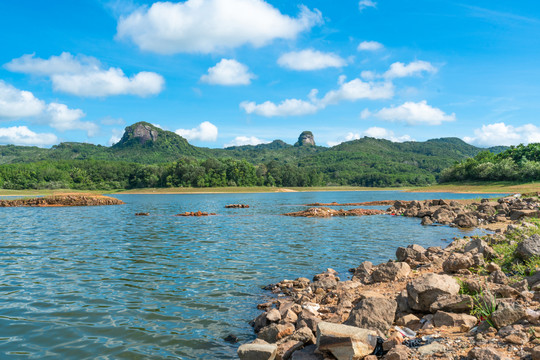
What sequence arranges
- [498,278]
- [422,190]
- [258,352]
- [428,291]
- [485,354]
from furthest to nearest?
[422,190]
[498,278]
[428,291]
[258,352]
[485,354]

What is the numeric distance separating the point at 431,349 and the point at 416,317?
1.97 m

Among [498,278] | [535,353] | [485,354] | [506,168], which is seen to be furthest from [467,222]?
[506,168]

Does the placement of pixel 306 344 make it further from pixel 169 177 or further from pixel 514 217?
pixel 169 177

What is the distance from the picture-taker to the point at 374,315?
7.55 metres

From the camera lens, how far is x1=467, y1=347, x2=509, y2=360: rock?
531 centimetres

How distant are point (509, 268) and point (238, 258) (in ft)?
39.4

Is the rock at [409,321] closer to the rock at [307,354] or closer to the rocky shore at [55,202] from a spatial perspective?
the rock at [307,354]

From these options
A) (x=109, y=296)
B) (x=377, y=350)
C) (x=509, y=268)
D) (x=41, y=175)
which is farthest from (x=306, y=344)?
(x=41, y=175)

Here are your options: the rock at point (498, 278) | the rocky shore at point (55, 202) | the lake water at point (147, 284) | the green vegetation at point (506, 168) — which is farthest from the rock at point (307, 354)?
the green vegetation at point (506, 168)

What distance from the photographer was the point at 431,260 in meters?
15.8

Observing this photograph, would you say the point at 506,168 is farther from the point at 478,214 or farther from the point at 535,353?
the point at 535,353

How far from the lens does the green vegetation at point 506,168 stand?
102 meters

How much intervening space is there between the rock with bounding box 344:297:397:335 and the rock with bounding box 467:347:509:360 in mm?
1899

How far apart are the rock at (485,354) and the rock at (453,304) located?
7.48 ft
